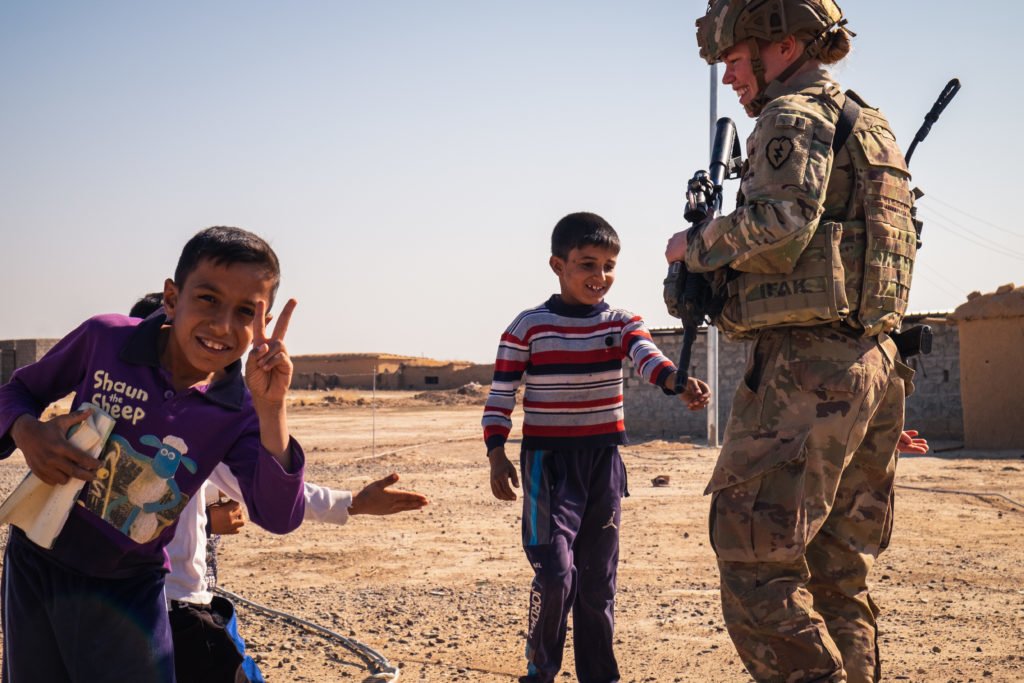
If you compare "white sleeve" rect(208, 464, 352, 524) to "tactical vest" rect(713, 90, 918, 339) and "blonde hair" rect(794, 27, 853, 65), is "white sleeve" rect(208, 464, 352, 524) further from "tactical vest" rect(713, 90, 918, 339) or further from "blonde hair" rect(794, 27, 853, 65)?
"blonde hair" rect(794, 27, 853, 65)

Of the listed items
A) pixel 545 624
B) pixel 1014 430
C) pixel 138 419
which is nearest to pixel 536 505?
pixel 545 624

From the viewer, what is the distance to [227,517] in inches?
137

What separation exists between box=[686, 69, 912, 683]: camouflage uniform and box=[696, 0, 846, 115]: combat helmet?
13 centimetres

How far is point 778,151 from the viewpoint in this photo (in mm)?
3014

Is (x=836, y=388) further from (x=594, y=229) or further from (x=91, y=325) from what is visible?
(x=91, y=325)

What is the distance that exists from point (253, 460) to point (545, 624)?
1.52 m

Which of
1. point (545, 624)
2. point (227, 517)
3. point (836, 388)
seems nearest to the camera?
point (836, 388)

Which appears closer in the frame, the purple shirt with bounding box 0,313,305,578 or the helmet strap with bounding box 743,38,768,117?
the purple shirt with bounding box 0,313,305,578

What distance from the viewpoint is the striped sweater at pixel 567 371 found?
409cm

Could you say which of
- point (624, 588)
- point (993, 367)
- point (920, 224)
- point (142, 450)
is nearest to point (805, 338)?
point (920, 224)

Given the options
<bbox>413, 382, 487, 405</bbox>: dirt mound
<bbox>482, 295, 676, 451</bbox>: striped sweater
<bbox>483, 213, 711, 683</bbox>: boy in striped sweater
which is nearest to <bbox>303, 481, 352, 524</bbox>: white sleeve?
<bbox>483, 213, 711, 683</bbox>: boy in striped sweater

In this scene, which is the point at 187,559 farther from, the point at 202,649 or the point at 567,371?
the point at 567,371

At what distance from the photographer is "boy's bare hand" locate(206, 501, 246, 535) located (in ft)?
11.4

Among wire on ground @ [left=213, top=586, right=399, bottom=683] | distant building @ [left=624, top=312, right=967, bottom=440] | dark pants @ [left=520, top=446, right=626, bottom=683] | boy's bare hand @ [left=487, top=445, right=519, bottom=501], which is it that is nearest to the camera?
dark pants @ [left=520, top=446, right=626, bottom=683]
